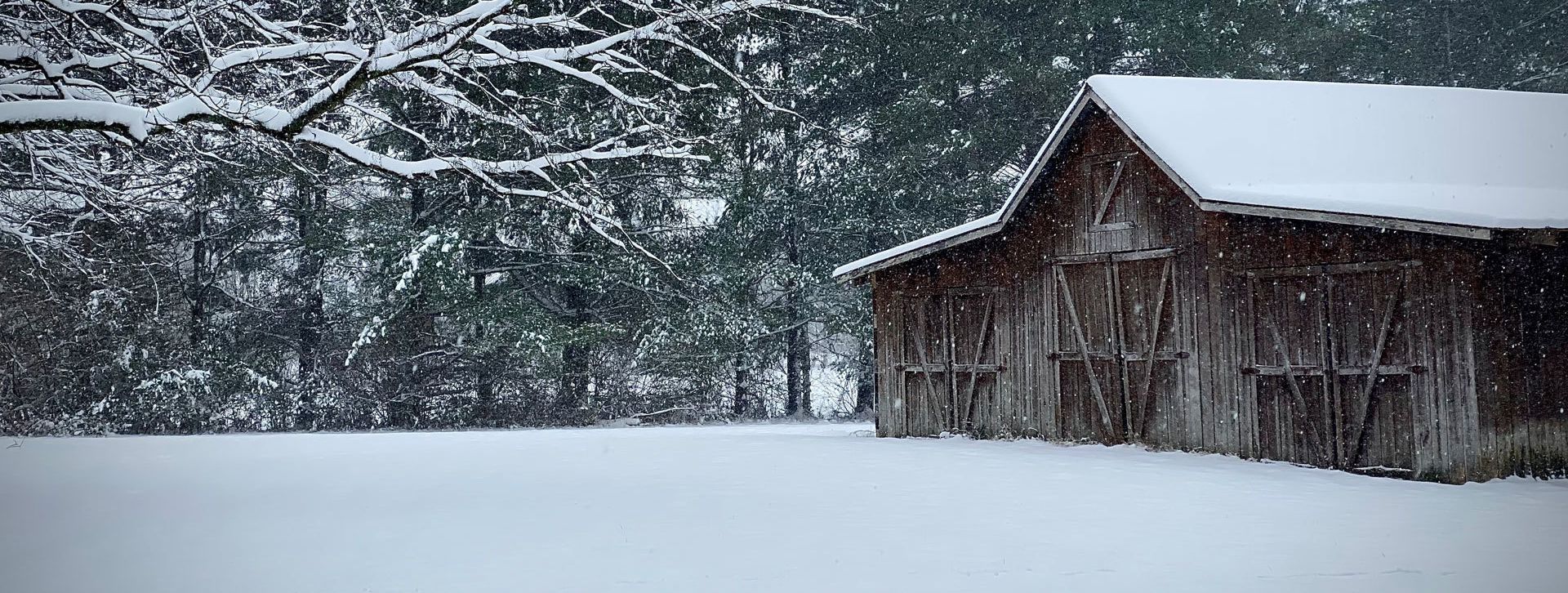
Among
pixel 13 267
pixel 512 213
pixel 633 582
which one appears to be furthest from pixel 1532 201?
Answer: pixel 13 267

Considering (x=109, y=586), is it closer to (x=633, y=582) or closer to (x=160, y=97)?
(x=633, y=582)

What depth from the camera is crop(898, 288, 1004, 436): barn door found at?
16.9 meters

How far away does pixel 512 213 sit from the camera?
24781 millimetres

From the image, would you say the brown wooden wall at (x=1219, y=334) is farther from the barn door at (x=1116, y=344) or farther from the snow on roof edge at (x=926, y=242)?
the snow on roof edge at (x=926, y=242)

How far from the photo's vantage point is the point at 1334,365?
Answer: 12.8 metres

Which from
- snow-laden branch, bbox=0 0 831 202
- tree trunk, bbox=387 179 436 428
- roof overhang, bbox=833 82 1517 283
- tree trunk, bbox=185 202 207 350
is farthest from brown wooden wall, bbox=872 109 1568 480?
tree trunk, bbox=185 202 207 350

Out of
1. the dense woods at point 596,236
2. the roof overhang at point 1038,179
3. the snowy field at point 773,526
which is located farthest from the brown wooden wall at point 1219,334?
the dense woods at point 596,236

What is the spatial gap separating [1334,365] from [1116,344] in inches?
118

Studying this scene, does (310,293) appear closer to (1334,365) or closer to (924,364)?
(924,364)

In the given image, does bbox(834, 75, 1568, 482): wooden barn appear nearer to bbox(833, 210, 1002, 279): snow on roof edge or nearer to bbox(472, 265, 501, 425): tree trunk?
bbox(833, 210, 1002, 279): snow on roof edge

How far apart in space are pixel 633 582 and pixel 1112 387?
10140mm

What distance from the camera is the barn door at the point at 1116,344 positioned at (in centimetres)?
1479

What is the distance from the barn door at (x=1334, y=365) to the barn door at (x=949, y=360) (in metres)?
4.09

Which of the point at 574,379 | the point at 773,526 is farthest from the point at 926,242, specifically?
the point at 574,379
